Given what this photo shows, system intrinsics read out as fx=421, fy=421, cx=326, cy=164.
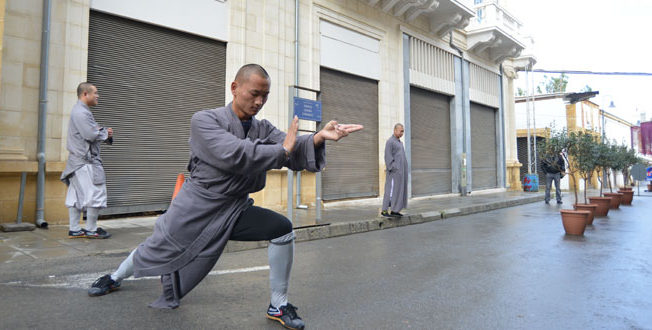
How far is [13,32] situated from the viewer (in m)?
6.28

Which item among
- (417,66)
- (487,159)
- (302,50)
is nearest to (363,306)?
(302,50)

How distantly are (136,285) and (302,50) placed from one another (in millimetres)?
8050

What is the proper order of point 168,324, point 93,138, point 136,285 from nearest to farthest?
point 168,324 → point 136,285 → point 93,138

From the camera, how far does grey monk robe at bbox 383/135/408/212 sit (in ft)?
27.0

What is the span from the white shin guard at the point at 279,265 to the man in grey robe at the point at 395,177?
5725mm

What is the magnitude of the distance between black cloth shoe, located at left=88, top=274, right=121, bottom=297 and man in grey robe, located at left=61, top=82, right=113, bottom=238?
247 cm

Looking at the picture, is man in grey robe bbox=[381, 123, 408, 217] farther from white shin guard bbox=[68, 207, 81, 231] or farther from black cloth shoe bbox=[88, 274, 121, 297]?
black cloth shoe bbox=[88, 274, 121, 297]

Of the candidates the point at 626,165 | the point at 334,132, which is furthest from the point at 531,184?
the point at 334,132

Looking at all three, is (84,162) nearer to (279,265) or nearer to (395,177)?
(279,265)

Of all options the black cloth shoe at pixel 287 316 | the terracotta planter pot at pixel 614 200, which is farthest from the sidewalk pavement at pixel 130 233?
the terracotta planter pot at pixel 614 200

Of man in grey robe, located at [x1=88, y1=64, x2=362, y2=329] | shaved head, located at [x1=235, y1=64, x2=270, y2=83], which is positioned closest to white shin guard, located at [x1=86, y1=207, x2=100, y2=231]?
man in grey robe, located at [x1=88, y1=64, x2=362, y2=329]

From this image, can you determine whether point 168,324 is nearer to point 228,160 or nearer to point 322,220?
point 228,160

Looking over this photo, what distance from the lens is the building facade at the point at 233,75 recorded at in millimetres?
6469

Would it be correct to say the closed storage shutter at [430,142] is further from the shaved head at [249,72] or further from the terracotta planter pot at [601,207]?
the shaved head at [249,72]
